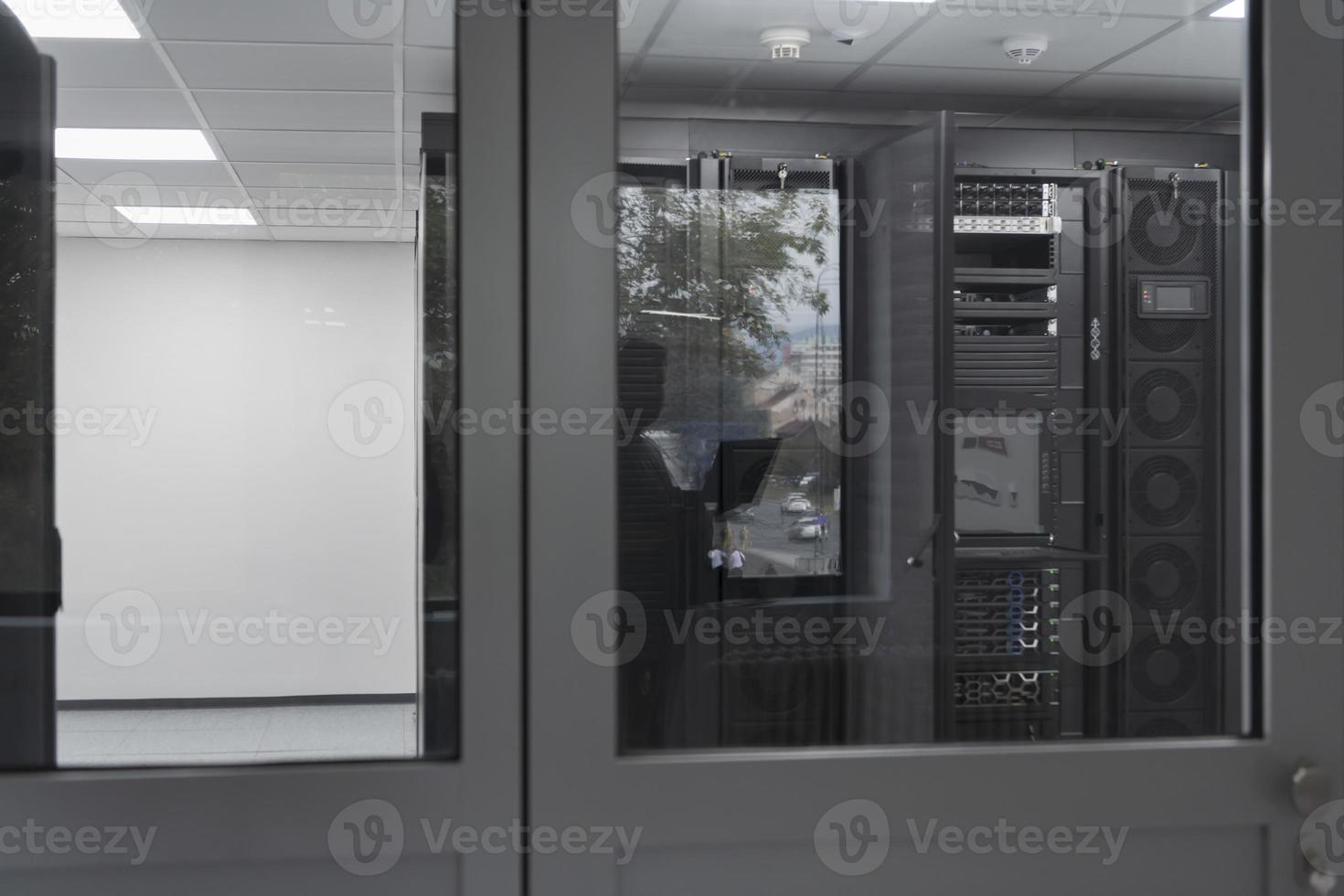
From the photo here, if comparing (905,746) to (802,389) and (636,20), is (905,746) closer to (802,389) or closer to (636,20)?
(802,389)

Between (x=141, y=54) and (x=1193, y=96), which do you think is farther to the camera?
(x=1193, y=96)

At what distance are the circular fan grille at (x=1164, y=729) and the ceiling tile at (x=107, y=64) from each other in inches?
54.6

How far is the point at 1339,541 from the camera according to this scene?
4.29 ft

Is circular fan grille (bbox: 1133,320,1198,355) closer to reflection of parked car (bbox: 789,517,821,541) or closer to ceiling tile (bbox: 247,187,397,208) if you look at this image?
reflection of parked car (bbox: 789,517,821,541)

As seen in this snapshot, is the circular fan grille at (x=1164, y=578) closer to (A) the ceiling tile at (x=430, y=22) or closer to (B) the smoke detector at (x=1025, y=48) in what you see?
(B) the smoke detector at (x=1025, y=48)

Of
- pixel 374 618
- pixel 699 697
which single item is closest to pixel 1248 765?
pixel 699 697

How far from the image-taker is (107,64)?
1.16 metres

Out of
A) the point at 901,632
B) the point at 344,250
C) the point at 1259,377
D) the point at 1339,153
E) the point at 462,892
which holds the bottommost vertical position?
the point at 462,892

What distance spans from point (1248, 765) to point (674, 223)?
98 centimetres

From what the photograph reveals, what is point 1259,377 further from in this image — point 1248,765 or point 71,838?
point 71,838

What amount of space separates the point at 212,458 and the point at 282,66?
46 cm

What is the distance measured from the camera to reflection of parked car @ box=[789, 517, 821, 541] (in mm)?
1278

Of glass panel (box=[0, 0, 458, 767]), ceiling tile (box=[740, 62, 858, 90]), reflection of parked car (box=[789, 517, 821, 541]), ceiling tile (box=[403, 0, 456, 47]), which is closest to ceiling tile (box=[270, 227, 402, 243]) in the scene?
glass panel (box=[0, 0, 458, 767])

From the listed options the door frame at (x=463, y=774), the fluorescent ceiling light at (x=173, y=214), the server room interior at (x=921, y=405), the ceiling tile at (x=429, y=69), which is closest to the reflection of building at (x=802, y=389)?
the server room interior at (x=921, y=405)
